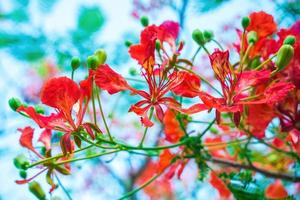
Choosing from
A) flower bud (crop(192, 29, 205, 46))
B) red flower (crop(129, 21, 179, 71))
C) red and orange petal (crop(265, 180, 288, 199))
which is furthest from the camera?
red and orange petal (crop(265, 180, 288, 199))

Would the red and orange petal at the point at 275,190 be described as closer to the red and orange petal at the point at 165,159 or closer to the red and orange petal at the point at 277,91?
the red and orange petal at the point at 165,159

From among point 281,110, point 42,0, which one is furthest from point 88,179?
point 281,110

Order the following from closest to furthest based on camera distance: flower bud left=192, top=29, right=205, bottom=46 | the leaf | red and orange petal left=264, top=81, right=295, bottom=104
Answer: red and orange petal left=264, top=81, right=295, bottom=104 → flower bud left=192, top=29, right=205, bottom=46 → the leaf

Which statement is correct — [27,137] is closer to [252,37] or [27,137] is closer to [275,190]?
[252,37]

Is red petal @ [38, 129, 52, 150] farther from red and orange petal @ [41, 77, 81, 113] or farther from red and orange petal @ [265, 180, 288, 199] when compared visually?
red and orange petal @ [265, 180, 288, 199]

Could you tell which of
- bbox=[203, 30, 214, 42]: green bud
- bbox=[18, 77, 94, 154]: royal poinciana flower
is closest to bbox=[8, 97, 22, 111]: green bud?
bbox=[18, 77, 94, 154]: royal poinciana flower

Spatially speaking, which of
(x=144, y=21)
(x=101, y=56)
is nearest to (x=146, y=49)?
(x=101, y=56)

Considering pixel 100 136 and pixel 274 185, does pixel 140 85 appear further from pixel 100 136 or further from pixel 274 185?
pixel 100 136
